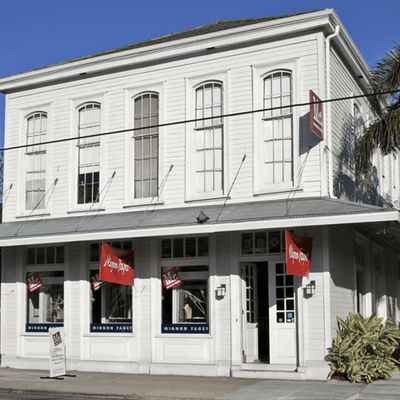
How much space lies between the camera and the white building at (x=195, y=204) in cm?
1533

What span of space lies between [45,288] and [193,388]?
21.9 ft

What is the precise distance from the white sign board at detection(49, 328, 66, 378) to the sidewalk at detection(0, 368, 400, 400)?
259mm

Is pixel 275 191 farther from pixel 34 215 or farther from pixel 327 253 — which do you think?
pixel 34 215

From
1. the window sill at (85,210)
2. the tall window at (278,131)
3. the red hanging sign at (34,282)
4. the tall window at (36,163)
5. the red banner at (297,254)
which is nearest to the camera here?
the red banner at (297,254)

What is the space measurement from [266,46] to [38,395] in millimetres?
9784

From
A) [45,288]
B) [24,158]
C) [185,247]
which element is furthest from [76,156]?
[185,247]

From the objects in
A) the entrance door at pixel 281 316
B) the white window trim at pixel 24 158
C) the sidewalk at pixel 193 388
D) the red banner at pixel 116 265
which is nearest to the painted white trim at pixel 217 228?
the red banner at pixel 116 265

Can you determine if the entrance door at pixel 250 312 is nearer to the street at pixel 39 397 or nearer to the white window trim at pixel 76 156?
the street at pixel 39 397

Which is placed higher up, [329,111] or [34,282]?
[329,111]

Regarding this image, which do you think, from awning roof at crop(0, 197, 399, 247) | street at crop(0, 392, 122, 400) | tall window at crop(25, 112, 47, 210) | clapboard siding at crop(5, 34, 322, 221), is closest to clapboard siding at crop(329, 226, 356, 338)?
awning roof at crop(0, 197, 399, 247)

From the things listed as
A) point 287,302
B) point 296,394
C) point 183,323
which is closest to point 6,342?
point 183,323

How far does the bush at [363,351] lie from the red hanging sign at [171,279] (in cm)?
432

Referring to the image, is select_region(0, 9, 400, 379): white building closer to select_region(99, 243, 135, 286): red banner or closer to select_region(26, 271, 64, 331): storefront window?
select_region(26, 271, 64, 331): storefront window

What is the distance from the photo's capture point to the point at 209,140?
17.1 m
